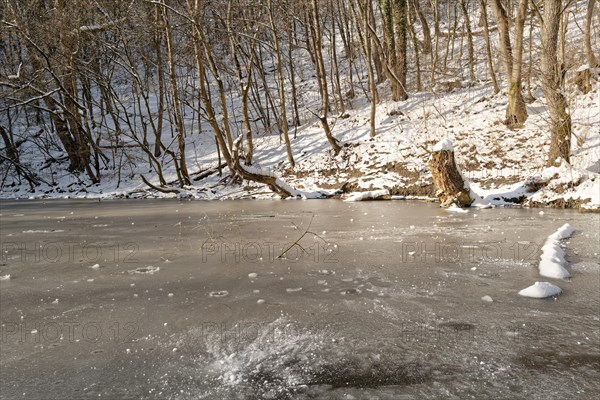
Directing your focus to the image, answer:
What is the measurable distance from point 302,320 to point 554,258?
129 inches

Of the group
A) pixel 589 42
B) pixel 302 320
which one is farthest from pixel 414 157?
pixel 302 320

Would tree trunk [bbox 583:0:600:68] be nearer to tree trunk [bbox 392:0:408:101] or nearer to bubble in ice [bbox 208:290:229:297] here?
tree trunk [bbox 392:0:408:101]

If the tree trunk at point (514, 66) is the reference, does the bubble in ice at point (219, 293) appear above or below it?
below

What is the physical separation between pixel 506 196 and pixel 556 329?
8525 millimetres

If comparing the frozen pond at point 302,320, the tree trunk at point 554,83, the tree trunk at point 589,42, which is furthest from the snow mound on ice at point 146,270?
the tree trunk at point 589,42

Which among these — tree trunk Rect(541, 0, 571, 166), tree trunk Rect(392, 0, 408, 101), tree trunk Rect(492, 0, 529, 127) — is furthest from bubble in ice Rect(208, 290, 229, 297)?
tree trunk Rect(392, 0, 408, 101)

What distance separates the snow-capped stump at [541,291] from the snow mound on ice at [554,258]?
0.56 m

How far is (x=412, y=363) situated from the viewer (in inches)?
102

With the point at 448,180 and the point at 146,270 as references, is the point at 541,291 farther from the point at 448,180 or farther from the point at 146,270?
the point at 448,180

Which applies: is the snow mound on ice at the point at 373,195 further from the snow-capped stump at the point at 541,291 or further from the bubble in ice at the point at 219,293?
the bubble in ice at the point at 219,293

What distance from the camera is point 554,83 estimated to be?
1027 cm

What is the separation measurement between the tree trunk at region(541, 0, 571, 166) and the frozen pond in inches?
187

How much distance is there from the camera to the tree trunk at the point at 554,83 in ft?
34.0

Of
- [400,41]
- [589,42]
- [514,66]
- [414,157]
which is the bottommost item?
[414,157]
